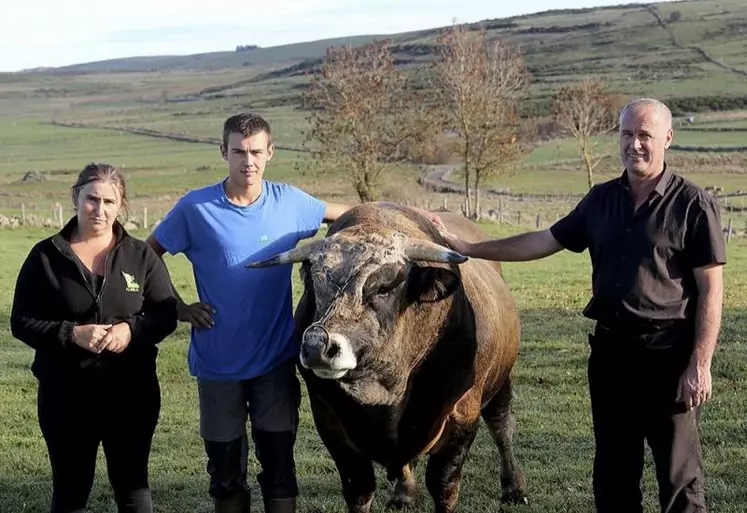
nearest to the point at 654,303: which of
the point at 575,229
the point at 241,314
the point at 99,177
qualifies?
the point at 575,229

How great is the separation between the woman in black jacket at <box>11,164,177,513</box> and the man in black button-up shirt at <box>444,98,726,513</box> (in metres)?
2.65

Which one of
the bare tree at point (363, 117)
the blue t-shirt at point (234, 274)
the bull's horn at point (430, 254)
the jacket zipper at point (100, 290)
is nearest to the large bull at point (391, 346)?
the bull's horn at point (430, 254)

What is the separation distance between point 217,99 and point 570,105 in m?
145

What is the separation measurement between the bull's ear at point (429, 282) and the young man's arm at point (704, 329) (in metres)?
1.41

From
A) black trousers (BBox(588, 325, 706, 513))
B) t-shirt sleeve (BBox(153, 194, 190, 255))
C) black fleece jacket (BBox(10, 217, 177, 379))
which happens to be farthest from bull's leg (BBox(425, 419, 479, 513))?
t-shirt sleeve (BBox(153, 194, 190, 255))

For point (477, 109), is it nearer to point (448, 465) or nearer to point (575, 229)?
point (448, 465)

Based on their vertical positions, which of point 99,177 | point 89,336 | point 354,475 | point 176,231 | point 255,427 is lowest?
point 354,475

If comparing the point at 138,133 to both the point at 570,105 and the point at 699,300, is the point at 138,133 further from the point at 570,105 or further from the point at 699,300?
the point at 699,300

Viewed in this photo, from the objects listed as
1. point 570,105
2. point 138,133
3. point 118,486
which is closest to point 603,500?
point 118,486

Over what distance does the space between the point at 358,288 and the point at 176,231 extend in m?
1.37

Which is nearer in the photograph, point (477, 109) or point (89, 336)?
point (89, 336)

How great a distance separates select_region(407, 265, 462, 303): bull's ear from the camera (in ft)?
18.6

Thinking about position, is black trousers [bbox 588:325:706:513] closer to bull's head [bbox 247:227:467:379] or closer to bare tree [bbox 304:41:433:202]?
bull's head [bbox 247:227:467:379]

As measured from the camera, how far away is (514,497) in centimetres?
761
